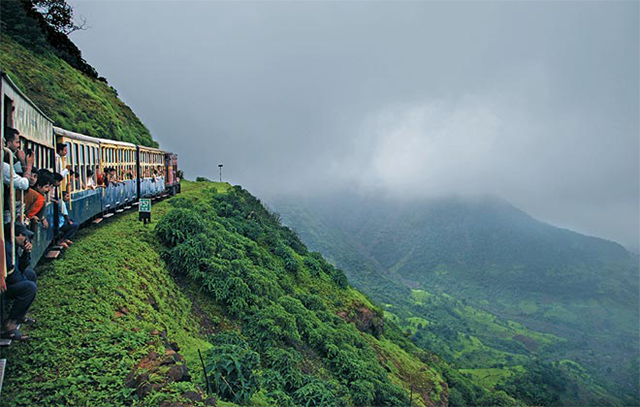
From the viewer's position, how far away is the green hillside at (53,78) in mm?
27891

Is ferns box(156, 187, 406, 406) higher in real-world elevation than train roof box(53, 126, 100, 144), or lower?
lower

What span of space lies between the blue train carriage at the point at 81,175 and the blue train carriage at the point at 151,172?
5916 mm

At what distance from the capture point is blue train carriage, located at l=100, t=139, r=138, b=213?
48.5 ft

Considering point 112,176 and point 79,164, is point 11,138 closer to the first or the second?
point 79,164

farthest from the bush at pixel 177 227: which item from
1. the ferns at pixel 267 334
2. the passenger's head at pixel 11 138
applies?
the passenger's head at pixel 11 138

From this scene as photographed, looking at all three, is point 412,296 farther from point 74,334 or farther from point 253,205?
point 74,334

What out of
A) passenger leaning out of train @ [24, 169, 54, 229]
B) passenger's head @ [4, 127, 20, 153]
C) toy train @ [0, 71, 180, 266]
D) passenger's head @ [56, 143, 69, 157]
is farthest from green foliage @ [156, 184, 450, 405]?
passenger's head @ [4, 127, 20, 153]

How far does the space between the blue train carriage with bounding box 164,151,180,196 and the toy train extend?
74cm

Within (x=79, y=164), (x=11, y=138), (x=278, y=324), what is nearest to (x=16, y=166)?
(x=11, y=138)

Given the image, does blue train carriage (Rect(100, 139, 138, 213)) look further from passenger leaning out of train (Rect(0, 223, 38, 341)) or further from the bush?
passenger leaning out of train (Rect(0, 223, 38, 341))

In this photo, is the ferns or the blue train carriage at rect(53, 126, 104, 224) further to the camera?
the blue train carriage at rect(53, 126, 104, 224)

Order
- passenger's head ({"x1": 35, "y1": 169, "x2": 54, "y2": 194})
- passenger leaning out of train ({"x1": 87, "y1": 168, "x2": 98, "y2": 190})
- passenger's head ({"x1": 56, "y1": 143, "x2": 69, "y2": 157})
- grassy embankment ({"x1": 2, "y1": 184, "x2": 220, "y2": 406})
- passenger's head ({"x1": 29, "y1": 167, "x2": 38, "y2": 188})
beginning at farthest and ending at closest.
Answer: passenger leaning out of train ({"x1": 87, "y1": 168, "x2": 98, "y2": 190}) < passenger's head ({"x1": 56, "y1": 143, "x2": 69, "y2": 157}) < passenger's head ({"x1": 35, "y1": 169, "x2": 54, "y2": 194}) < passenger's head ({"x1": 29, "y1": 167, "x2": 38, "y2": 188}) < grassy embankment ({"x1": 2, "y1": 184, "x2": 220, "y2": 406})

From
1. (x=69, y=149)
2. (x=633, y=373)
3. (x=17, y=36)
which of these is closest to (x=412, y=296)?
(x=633, y=373)

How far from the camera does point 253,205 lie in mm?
25453
